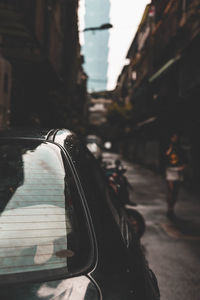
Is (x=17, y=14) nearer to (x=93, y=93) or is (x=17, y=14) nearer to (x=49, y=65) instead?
(x=49, y=65)

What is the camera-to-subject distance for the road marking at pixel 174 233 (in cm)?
510

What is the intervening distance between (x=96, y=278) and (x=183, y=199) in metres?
8.72

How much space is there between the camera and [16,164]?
1.46m

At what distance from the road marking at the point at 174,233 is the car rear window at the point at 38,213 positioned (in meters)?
4.26

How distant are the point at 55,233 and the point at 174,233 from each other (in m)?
4.58

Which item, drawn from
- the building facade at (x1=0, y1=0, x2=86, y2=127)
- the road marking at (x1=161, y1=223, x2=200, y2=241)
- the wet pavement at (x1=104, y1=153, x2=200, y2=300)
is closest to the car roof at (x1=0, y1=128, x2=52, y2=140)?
the wet pavement at (x1=104, y1=153, x2=200, y2=300)

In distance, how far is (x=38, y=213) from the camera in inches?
50.8

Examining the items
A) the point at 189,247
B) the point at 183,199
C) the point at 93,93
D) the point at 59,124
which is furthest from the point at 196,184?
the point at 93,93

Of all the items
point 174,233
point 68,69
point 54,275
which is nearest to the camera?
point 54,275

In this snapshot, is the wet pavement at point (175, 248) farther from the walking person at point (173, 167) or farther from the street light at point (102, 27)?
the street light at point (102, 27)

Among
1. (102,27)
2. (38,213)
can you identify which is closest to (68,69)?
(102,27)

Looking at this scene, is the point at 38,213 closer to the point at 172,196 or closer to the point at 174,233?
the point at 174,233

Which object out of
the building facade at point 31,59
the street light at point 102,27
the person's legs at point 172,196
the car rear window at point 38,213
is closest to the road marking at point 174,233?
the person's legs at point 172,196

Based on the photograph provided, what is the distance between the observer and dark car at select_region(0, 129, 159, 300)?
1.04m
